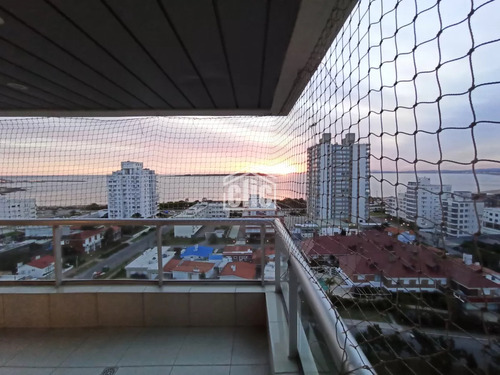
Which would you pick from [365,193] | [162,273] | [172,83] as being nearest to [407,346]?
[365,193]

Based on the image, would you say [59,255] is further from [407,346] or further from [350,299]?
[407,346]

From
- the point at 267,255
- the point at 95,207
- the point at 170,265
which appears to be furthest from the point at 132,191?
the point at 267,255

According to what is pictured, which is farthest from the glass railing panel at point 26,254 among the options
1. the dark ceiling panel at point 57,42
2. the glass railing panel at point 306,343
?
the glass railing panel at point 306,343

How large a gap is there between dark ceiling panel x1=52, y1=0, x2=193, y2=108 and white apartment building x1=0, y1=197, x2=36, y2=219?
5.85ft

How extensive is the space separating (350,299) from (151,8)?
1.39m

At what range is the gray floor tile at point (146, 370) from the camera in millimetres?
1831

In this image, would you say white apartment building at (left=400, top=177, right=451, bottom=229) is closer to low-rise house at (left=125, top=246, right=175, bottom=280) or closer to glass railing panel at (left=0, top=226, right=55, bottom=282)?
low-rise house at (left=125, top=246, right=175, bottom=280)

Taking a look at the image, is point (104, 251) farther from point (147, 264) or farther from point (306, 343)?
point (306, 343)

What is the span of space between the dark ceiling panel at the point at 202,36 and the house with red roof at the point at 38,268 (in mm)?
2243

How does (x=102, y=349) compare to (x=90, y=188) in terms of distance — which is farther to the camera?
(x=90, y=188)

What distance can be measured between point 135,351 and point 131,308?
0.43 metres

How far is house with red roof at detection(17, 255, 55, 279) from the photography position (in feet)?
8.41

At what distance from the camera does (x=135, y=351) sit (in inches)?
80.8

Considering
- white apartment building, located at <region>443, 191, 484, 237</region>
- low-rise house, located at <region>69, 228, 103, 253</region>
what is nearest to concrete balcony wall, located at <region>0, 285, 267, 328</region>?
low-rise house, located at <region>69, 228, 103, 253</region>
